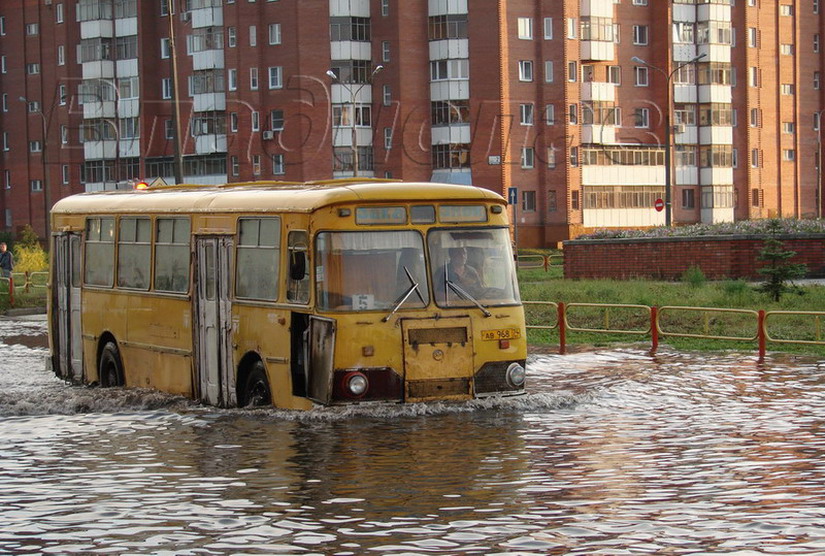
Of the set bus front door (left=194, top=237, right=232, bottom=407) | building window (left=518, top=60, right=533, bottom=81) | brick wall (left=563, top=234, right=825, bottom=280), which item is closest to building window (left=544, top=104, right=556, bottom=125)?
building window (left=518, top=60, right=533, bottom=81)

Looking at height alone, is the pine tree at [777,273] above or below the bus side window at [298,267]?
below

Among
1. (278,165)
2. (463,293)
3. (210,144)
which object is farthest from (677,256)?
(210,144)

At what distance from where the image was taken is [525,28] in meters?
86.2

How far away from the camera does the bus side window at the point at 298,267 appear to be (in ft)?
52.3

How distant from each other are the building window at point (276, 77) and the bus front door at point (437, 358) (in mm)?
69327

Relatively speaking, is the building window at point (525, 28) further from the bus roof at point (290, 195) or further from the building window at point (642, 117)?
the bus roof at point (290, 195)

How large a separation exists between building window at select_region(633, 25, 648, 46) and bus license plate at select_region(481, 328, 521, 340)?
3121 inches

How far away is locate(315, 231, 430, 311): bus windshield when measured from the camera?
52.1ft

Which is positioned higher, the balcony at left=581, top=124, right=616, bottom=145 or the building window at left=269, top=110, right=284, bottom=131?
the building window at left=269, top=110, right=284, bottom=131

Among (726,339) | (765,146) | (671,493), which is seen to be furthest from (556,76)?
(671,493)

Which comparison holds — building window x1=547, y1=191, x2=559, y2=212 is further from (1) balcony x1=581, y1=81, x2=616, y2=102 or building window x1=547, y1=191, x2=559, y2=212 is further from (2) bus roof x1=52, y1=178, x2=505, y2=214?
(2) bus roof x1=52, y1=178, x2=505, y2=214

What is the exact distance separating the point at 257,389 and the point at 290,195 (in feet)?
7.21

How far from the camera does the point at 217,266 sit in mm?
17609

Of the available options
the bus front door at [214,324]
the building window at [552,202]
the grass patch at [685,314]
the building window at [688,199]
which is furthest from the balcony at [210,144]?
the bus front door at [214,324]
